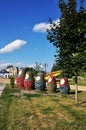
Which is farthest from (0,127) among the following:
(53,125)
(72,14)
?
(72,14)

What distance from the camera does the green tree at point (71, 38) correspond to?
1992cm

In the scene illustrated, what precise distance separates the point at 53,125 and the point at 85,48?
7508mm

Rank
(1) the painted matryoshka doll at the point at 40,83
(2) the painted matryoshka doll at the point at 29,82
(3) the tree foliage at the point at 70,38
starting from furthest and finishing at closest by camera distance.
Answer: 1. (2) the painted matryoshka doll at the point at 29,82
2. (1) the painted matryoshka doll at the point at 40,83
3. (3) the tree foliage at the point at 70,38

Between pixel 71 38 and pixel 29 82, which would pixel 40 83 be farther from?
pixel 71 38

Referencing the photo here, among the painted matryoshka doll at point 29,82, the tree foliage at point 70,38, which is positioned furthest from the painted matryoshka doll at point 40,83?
the tree foliage at point 70,38

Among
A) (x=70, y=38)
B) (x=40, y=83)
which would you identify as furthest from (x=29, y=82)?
(x=70, y=38)

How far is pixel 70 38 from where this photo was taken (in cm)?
2038

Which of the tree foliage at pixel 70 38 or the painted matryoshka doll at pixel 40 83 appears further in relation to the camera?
the painted matryoshka doll at pixel 40 83

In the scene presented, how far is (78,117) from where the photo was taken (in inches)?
600

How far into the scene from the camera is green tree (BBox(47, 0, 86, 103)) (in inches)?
784

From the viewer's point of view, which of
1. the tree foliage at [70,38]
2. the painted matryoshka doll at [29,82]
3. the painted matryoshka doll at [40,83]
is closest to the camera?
the tree foliage at [70,38]

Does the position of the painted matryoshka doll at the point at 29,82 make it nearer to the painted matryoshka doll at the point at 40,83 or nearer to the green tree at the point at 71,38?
the painted matryoshka doll at the point at 40,83

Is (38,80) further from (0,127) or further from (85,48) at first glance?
(0,127)

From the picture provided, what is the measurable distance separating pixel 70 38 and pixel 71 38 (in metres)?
0.07
